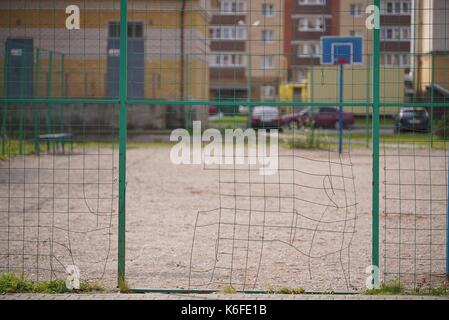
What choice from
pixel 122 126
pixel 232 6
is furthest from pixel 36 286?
pixel 232 6

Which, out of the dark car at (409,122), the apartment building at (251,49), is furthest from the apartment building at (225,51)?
the dark car at (409,122)

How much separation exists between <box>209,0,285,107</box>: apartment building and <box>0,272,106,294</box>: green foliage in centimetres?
212

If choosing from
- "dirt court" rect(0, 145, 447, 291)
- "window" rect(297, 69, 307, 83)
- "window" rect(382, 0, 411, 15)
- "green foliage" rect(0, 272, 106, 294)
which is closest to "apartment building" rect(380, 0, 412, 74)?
"window" rect(382, 0, 411, 15)

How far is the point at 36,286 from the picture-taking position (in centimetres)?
630

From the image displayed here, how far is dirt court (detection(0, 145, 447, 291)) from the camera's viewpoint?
7.17 meters

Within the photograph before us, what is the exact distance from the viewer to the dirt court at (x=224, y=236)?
717cm

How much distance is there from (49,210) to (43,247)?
2.65 meters

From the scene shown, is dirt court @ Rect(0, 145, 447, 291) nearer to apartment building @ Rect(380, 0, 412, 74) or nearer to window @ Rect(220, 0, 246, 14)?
window @ Rect(220, 0, 246, 14)

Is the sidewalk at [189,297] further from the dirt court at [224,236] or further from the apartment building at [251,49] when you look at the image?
the apartment building at [251,49]

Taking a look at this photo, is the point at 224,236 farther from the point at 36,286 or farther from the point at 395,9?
the point at 395,9

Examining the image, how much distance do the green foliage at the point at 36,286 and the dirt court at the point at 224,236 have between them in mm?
420

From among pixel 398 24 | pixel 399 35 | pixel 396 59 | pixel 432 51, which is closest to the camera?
pixel 398 24

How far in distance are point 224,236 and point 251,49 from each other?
115ft
